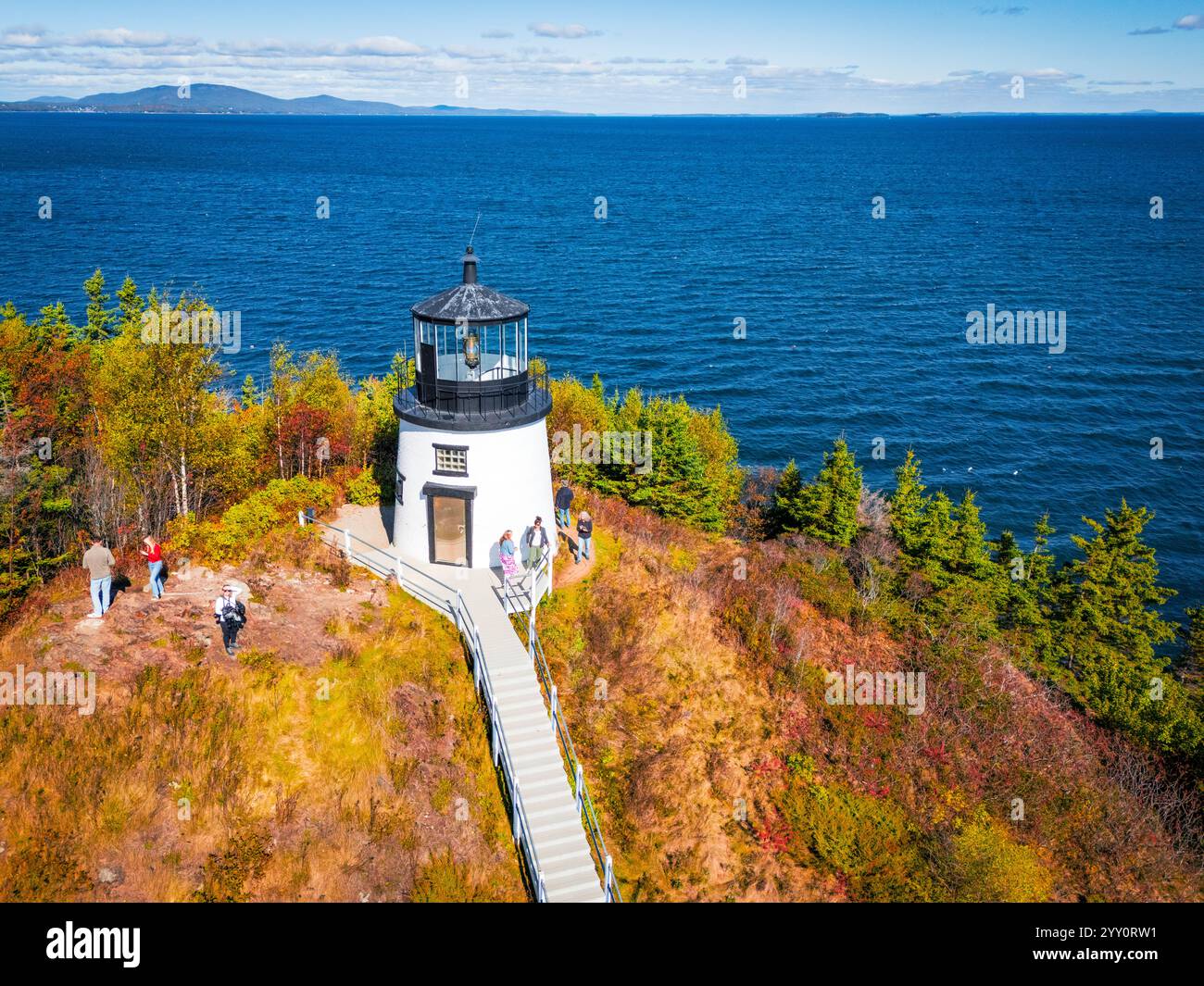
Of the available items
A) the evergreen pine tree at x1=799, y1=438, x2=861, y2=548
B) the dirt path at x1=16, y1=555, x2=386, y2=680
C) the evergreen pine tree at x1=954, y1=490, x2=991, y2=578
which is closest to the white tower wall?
the dirt path at x1=16, y1=555, x2=386, y2=680

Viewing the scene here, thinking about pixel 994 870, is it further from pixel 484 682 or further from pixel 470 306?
pixel 470 306

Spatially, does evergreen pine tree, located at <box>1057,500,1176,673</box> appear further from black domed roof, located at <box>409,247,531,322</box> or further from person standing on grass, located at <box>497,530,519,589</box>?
A: black domed roof, located at <box>409,247,531,322</box>

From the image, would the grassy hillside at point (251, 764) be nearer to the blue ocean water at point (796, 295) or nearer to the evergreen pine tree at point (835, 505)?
the evergreen pine tree at point (835, 505)

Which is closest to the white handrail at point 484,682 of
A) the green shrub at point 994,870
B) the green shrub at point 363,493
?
the green shrub at point 363,493

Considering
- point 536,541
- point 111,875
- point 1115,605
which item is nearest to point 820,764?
point 536,541

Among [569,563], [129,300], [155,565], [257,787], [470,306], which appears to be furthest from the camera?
[129,300]
